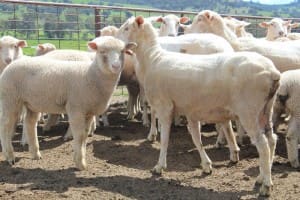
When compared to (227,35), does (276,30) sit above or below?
below

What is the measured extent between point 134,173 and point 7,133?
1.88 metres

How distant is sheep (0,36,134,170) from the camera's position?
6320 millimetres

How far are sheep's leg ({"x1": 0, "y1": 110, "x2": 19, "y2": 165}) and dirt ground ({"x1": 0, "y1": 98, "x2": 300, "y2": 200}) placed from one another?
0.12 metres

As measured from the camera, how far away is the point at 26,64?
6.75 metres

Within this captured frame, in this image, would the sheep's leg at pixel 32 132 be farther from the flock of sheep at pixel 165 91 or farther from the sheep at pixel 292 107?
the sheep at pixel 292 107

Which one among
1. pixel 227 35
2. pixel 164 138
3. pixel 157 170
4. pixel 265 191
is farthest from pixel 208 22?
pixel 265 191

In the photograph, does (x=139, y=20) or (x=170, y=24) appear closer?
(x=139, y=20)

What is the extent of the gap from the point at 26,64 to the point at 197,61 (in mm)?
2355

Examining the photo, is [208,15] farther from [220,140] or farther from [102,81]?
[102,81]

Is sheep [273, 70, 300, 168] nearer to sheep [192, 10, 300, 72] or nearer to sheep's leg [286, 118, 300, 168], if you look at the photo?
sheep's leg [286, 118, 300, 168]

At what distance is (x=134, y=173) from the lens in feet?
20.8

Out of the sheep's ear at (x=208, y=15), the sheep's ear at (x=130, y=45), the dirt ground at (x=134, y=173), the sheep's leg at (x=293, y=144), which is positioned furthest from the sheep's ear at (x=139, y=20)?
the sheep's ear at (x=208, y=15)

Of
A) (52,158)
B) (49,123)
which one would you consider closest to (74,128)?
(52,158)

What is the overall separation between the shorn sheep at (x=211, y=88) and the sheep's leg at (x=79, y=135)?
3.05ft
